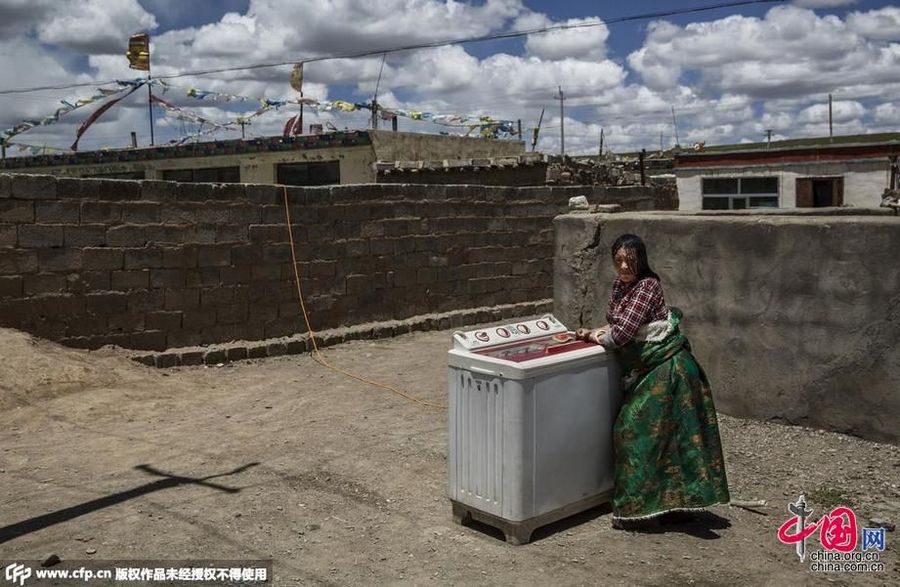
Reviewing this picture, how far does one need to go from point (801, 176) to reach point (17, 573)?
24280 millimetres

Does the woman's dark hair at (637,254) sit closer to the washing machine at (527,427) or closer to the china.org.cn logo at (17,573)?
the washing machine at (527,427)

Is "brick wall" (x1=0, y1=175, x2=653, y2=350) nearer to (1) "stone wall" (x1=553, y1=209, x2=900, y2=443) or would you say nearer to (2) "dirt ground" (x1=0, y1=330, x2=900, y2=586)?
(2) "dirt ground" (x1=0, y1=330, x2=900, y2=586)

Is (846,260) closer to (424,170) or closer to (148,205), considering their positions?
(148,205)

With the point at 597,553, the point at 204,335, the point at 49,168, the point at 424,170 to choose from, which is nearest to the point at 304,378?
the point at 204,335

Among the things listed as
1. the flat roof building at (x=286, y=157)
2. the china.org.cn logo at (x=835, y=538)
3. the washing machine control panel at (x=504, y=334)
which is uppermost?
the flat roof building at (x=286, y=157)

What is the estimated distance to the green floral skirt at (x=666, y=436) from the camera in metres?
4.16

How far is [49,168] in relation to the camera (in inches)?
1078

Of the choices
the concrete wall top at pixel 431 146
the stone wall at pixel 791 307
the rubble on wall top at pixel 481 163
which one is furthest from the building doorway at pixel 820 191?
the stone wall at pixel 791 307

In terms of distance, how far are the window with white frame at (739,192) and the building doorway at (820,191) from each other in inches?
29.7

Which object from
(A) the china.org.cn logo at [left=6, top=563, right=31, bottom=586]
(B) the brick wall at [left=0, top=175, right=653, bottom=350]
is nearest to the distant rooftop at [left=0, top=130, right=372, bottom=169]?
(B) the brick wall at [left=0, top=175, right=653, bottom=350]

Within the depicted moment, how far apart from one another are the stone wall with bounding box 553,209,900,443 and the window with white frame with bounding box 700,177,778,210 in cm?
1936

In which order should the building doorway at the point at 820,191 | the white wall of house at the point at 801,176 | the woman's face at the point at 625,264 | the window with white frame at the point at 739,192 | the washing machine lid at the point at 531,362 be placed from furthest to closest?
the window with white frame at the point at 739,192, the building doorway at the point at 820,191, the white wall of house at the point at 801,176, the woman's face at the point at 625,264, the washing machine lid at the point at 531,362

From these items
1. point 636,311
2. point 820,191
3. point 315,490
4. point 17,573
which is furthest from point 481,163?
point 17,573

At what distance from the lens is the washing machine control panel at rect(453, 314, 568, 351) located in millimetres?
4196
